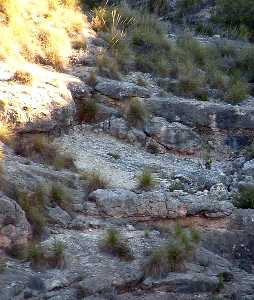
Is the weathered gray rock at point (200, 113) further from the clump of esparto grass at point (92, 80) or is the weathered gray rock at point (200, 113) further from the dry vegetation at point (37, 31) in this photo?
the dry vegetation at point (37, 31)

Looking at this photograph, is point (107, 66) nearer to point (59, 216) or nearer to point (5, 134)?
point (5, 134)

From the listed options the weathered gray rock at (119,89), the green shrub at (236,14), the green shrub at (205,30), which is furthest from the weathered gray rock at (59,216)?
the green shrub at (236,14)

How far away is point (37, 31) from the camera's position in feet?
40.1

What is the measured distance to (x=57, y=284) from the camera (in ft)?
19.9

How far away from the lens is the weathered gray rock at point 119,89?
11.8 metres

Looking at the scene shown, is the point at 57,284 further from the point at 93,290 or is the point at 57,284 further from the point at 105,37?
the point at 105,37

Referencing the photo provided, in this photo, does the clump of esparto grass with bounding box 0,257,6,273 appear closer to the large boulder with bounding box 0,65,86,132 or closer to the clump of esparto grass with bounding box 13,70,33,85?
the large boulder with bounding box 0,65,86,132

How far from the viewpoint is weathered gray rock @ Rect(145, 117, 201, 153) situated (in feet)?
37.6

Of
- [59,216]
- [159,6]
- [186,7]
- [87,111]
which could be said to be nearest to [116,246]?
[59,216]

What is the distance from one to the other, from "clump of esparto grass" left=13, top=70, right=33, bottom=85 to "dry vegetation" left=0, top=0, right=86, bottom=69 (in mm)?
810

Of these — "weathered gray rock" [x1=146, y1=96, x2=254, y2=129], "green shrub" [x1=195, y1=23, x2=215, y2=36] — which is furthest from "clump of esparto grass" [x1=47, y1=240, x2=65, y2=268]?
"green shrub" [x1=195, y1=23, x2=215, y2=36]

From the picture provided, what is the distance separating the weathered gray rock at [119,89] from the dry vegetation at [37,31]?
1.02 meters

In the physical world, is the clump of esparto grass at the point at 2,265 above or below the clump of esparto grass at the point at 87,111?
above

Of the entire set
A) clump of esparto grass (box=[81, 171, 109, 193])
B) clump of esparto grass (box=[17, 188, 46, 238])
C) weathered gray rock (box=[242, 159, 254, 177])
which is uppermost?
clump of esparto grass (box=[17, 188, 46, 238])
